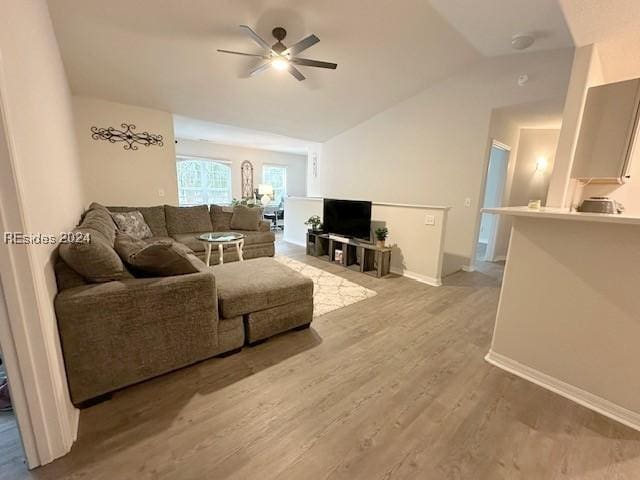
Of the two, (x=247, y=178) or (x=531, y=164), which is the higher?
(x=531, y=164)

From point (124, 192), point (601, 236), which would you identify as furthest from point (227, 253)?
point (601, 236)

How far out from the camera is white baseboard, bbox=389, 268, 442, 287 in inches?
138

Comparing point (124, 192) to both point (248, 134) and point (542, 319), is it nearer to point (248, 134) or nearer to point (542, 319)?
point (248, 134)

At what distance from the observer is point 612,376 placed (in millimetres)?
1536

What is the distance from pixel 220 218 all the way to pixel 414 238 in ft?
10.9

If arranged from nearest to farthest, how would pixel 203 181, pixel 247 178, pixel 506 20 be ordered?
pixel 506 20 → pixel 203 181 → pixel 247 178

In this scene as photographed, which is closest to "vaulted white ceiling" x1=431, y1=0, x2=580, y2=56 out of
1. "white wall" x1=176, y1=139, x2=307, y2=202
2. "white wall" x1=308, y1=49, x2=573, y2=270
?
"white wall" x1=308, y1=49, x2=573, y2=270

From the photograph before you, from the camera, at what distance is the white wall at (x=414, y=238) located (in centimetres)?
347

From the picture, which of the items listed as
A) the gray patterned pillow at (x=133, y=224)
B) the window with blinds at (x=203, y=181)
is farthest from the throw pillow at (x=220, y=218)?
the window with blinds at (x=203, y=181)

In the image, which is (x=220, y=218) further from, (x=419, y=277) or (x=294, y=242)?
(x=419, y=277)

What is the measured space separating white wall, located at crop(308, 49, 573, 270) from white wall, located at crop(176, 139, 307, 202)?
3995mm

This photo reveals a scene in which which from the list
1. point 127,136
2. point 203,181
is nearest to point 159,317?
point 127,136

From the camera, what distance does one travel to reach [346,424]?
141 centimetres

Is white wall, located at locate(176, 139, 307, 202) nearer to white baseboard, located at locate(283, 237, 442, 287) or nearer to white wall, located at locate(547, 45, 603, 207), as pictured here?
white baseboard, located at locate(283, 237, 442, 287)
